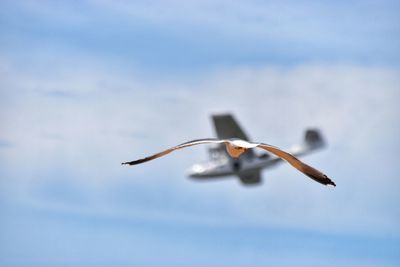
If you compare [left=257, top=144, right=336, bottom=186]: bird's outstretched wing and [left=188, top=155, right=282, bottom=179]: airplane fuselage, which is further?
[left=188, top=155, right=282, bottom=179]: airplane fuselage

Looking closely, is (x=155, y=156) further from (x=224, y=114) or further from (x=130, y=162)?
(x=224, y=114)

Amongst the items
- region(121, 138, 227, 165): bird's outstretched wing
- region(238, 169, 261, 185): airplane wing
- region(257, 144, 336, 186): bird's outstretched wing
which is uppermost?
region(238, 169, 261, 185): airplane wing

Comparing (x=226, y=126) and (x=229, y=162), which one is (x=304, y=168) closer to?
(x=229, y=162)

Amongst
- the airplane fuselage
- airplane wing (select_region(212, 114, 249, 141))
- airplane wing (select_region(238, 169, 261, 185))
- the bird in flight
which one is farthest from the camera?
airplane wing (select_region(212, 114, 249, 141))

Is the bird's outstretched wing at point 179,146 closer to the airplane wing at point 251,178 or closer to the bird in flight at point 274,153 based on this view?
the bird in flight at point 274,153

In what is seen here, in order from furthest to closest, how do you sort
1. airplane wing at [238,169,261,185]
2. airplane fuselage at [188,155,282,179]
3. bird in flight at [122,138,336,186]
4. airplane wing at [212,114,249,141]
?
airplane wing at [212,114,249,141]
airplane wing at [238,169,261,185]
airplane fuselage at [188,155,282,179]
bird in flight at [122,138,336,186]

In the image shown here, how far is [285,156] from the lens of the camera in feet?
48.1

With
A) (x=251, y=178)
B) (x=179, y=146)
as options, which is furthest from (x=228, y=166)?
(x=179, y=146)

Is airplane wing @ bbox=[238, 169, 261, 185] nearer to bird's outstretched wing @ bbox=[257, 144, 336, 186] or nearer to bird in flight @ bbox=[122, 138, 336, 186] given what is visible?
bird in flight @ bbox=[122, 138, 336, 186]

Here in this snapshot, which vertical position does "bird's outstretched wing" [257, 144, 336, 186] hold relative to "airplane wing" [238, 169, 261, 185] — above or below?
below

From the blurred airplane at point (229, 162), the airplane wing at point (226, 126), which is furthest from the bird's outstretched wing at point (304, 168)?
the airplane wing at point (226, 126)

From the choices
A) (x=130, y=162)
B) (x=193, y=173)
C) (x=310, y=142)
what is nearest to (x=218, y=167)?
(x=193, y=173)

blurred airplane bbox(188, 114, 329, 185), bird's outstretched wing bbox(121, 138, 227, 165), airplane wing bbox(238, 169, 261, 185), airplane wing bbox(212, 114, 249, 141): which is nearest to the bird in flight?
bird's outstretched wing bbox(121, 138, 227, 165)

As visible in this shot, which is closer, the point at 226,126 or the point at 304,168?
the point at 304,168
